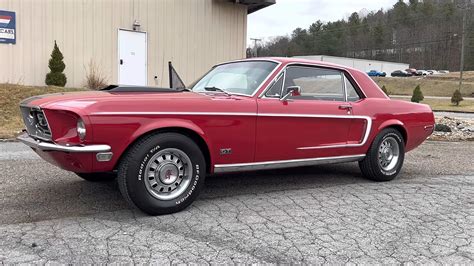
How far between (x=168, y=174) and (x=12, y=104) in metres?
9.13

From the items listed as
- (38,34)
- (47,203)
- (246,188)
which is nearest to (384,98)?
(246,188)

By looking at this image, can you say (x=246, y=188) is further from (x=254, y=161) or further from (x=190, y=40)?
(x=190, y=40)

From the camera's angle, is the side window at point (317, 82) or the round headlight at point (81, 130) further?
the side window at point (317, 82)

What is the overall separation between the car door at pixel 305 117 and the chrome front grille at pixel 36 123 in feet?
6.67

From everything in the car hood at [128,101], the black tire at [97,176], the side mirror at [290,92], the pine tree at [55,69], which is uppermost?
the pine tree at [55,69]

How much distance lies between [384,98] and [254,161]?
2.40 meters

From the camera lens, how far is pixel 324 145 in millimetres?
5125

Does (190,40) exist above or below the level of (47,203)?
above

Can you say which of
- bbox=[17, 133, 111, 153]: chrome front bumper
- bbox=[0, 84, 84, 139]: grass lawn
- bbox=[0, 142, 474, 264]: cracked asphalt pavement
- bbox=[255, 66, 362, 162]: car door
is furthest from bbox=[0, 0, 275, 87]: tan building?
bbox=[255, 66, 362, 162]: car door

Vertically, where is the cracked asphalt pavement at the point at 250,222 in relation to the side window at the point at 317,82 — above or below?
below

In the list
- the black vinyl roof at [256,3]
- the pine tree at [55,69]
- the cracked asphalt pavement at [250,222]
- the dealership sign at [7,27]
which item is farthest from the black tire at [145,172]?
the black vinyl roof at [256,3]

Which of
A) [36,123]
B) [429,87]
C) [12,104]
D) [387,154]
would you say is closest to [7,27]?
[12,104]

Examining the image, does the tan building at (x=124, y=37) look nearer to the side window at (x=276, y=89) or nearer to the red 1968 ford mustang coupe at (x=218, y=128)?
the red 1968 ford mustang coupe at (x=218, y=128)

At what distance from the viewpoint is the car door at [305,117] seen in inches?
182
